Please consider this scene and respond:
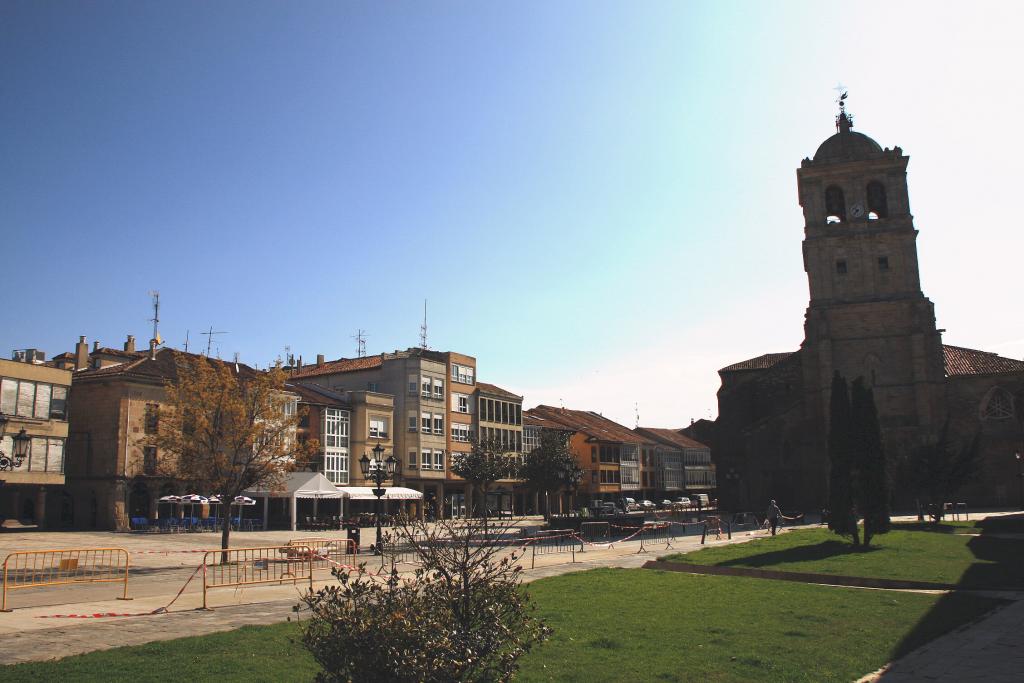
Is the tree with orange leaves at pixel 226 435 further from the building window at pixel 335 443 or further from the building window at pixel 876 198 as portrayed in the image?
the building window at pixel 876 198

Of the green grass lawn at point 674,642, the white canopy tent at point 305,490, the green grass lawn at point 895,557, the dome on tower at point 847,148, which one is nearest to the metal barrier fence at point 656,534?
the green grass lawn at point 895,557

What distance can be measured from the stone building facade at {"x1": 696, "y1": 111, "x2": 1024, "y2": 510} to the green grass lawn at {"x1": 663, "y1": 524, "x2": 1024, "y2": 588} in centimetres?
2757

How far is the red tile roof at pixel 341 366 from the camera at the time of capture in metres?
64.8

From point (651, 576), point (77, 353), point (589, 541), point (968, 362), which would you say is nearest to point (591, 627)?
point (651, 576)

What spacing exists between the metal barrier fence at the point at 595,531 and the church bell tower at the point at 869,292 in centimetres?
2775

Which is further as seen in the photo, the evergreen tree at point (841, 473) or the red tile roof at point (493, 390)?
the red tile roof at point (493, 390)

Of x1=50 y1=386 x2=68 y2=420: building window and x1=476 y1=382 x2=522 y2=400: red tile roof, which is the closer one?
x1=50 y1=386 x2=68 y2=420: building window

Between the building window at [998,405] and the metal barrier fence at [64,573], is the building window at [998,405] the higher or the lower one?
the higher one

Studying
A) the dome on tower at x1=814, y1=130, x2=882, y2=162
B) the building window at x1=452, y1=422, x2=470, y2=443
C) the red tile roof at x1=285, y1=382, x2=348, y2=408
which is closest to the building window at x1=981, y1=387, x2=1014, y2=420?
the dome on tower at x1=814, y1=130, x2=882, y2=162

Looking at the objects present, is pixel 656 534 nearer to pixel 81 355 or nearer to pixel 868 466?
pixel 868 466

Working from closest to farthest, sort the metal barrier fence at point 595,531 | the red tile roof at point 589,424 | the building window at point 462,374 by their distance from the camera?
the metal barrier fence at point 595,531, the building window at point 462,374, the red tile roof at point 589,424

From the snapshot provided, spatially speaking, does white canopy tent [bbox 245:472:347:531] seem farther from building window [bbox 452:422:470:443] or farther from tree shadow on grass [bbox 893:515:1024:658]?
tree shadow on grass [bbox 893:515:1024:658]

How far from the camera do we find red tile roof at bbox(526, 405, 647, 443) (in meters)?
81.6

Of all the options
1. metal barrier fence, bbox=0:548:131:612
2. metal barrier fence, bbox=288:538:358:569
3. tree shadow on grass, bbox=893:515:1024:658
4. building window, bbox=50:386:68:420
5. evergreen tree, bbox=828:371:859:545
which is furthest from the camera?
building window, bbox=50:386:68:420
